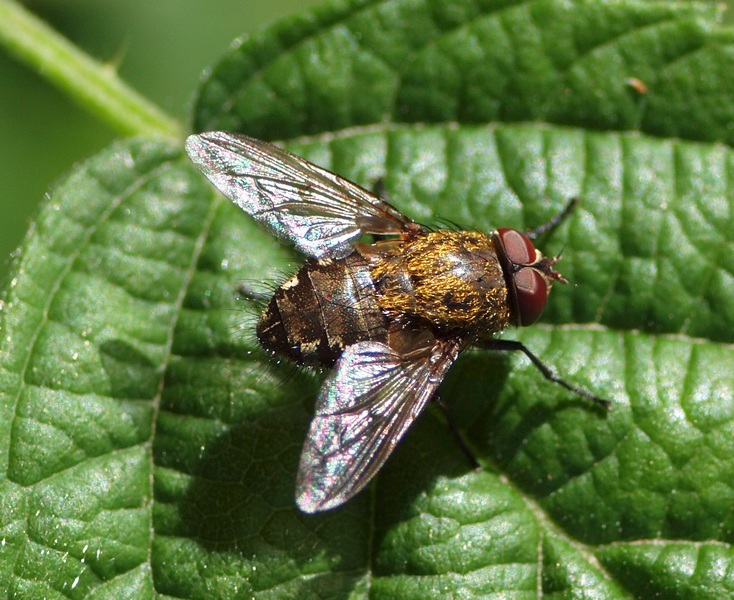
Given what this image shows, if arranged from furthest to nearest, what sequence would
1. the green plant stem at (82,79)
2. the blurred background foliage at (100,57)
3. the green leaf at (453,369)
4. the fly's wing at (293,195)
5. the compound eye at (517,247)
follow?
1. the blurred background foliage at (100,57)
2. the green plant stem at (82,79)
3. the fly's wing at (293,195)
4. the compound eye at (517,247)
5. the green leaf at (453,369)

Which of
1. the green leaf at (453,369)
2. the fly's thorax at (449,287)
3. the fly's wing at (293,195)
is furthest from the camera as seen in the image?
the fly's wing at (293,195)

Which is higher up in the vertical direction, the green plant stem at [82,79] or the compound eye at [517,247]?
the green plant stem at [82,79]

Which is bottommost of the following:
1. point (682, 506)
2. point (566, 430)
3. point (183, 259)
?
point (682, 506)

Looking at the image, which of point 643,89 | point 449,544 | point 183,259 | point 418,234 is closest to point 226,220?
point 183,259

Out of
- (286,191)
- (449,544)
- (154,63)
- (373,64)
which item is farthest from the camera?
(154,63)

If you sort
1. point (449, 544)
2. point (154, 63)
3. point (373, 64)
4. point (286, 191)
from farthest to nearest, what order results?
point (154, 63), point (373, 64), point (286, 191), point (449, 544)

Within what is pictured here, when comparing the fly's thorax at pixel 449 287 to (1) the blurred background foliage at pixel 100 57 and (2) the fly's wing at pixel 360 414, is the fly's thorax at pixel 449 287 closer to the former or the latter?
(2) the fly's wing at pixel 360 414

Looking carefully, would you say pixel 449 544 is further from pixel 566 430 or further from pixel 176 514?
pixel 176 514

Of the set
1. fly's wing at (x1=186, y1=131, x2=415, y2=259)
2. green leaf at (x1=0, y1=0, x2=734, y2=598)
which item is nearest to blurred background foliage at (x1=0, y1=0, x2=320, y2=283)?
green leaf at (x1=0, y1=0, x2=734, y2=598)

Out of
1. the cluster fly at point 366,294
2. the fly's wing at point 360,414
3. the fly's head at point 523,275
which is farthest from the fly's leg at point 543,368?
the fly's wing at point 360,414
